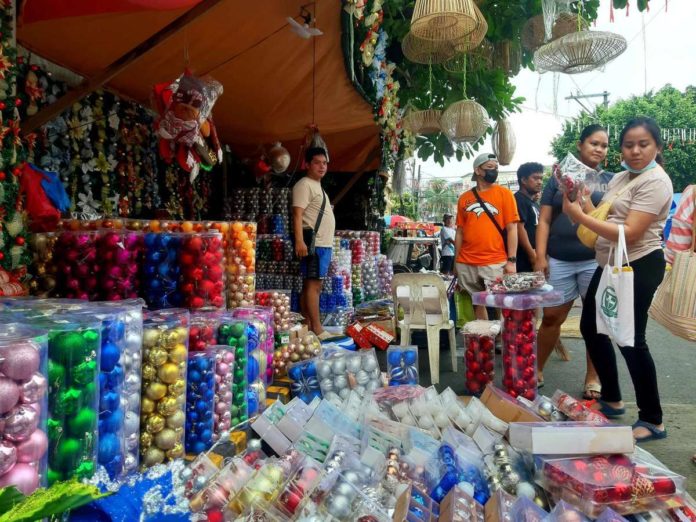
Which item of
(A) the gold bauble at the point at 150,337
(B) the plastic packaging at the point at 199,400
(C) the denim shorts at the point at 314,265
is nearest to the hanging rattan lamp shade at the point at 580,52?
(C) the denim shorts at the point at 314,265

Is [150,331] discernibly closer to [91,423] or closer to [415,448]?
[91,423]

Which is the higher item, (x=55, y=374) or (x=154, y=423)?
(x=55, y=374)

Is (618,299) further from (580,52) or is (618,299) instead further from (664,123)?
(664,123)

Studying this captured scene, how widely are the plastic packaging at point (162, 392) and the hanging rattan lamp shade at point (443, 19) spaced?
3101mm

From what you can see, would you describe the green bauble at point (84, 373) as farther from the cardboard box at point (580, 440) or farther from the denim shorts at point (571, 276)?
the denim shorts at point (571, 276)

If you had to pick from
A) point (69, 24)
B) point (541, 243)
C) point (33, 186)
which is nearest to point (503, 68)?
point (541, 243)

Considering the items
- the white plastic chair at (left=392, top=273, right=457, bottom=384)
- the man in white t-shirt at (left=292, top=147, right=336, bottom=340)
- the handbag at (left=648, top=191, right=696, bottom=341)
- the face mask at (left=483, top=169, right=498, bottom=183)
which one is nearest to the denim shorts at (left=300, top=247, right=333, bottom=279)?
the man in white t-shirt at (left=292, top=147, right=336, bottom=340)

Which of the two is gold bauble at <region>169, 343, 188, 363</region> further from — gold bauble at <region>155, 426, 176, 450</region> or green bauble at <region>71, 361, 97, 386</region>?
green bauble at <region>71, 361, 97, 386</region>

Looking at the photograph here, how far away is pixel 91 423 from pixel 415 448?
1.08m

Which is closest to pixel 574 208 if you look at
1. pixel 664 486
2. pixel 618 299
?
pixel 618 299

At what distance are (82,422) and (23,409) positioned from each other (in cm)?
21

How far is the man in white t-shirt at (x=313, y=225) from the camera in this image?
4.23 m

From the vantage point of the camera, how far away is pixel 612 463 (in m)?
1.65

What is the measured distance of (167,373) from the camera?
1.58m
